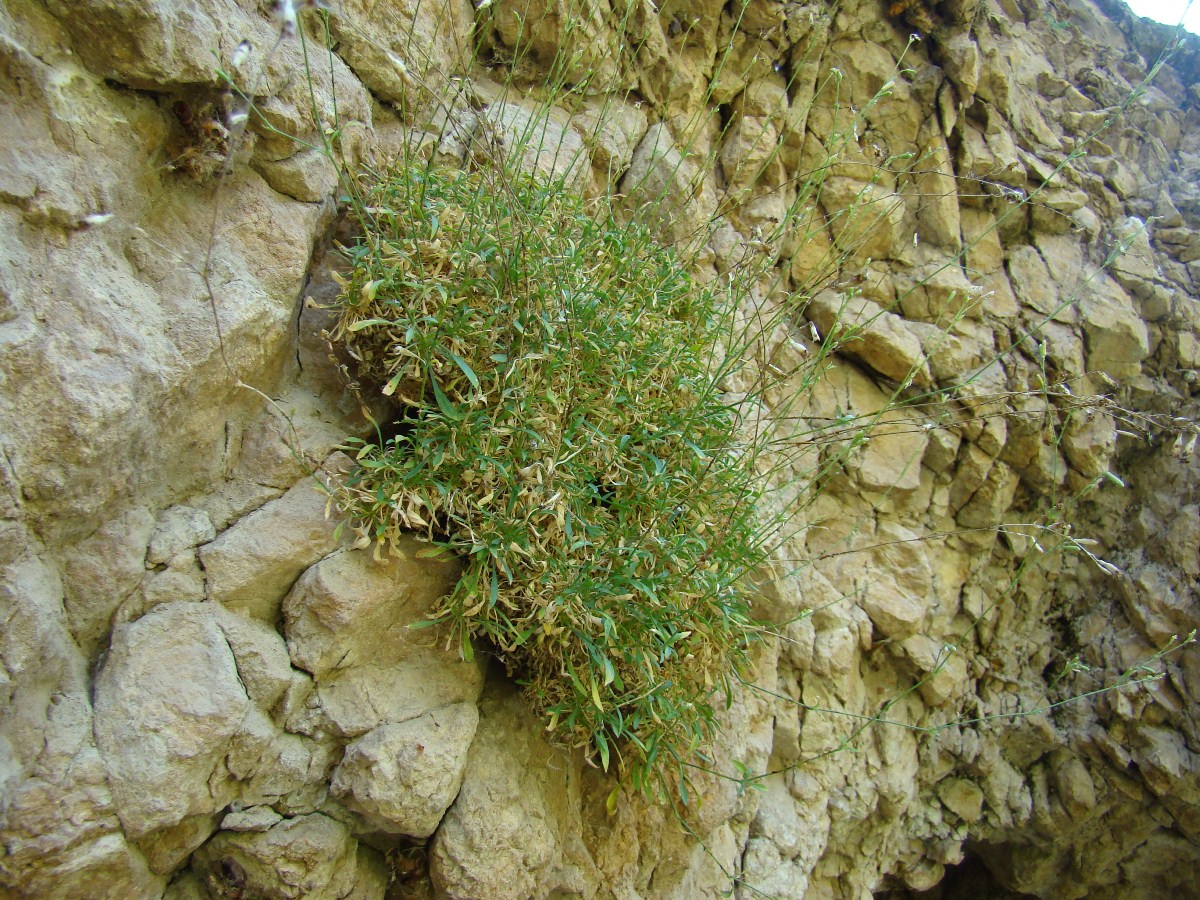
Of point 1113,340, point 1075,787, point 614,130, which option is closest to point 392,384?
point 614,130

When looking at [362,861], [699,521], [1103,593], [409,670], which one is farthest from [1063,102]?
[362,861]

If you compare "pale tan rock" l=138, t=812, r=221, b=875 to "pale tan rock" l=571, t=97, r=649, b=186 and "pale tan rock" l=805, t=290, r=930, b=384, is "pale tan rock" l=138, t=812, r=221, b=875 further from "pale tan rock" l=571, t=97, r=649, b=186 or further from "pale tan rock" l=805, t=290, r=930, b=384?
"pale tan rock" l=805, t=290, r=930, b=384

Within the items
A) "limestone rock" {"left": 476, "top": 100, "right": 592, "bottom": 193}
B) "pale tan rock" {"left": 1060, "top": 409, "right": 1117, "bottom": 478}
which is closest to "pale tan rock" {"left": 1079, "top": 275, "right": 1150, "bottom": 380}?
"pale tan rock" {"left": 1060, "top": 409, "right": 1117, "bottom": 478}

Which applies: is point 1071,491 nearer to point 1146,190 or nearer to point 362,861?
point 1146,190

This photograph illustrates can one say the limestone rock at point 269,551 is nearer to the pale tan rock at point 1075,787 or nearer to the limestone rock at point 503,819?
the limestone rock at point 503,819

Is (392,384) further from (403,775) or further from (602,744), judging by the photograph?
(602,744)

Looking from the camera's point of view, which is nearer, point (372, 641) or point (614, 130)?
point (372, 641)
